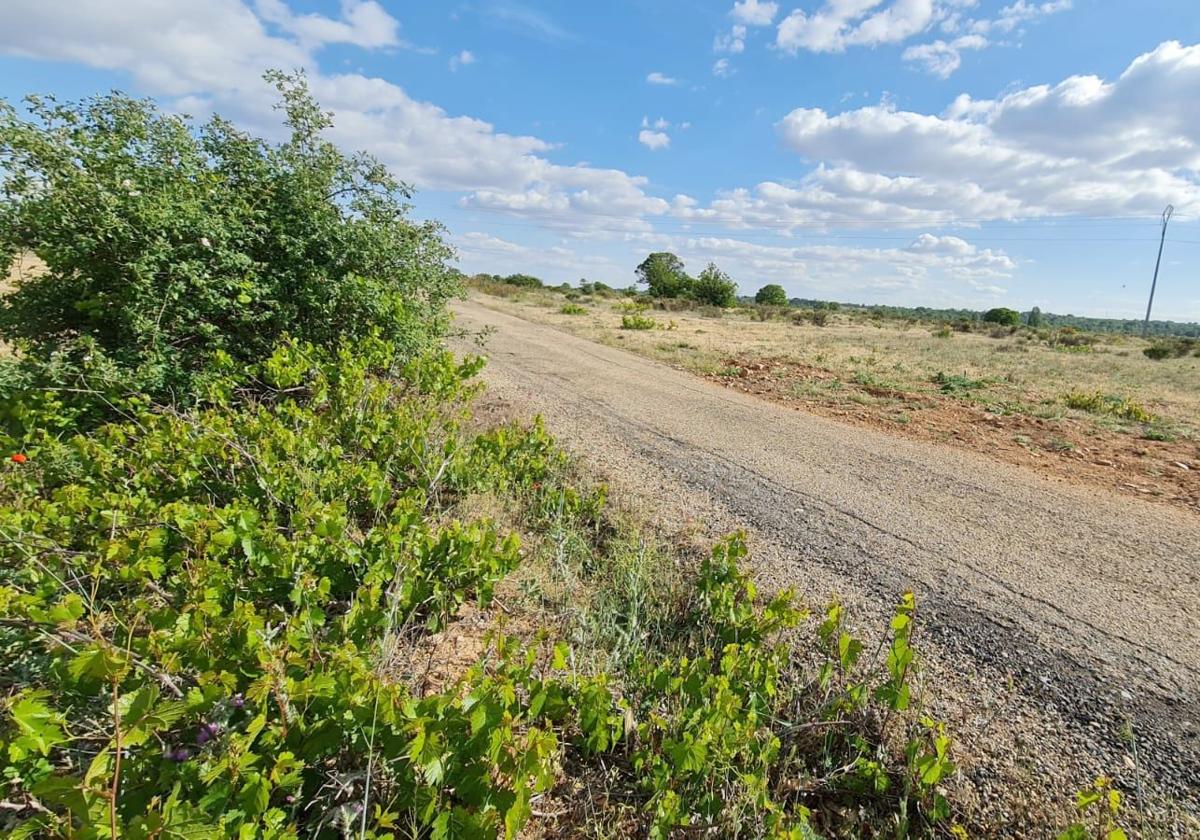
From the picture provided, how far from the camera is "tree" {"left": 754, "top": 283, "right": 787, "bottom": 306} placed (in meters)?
55.5

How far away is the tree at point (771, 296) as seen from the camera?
55.5 metres

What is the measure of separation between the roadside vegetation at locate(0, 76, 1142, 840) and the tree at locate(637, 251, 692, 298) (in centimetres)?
4707

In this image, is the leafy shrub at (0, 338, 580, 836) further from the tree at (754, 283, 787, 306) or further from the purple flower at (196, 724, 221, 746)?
the tree at (754, 283, 787, 306)

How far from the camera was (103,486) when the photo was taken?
130 inches

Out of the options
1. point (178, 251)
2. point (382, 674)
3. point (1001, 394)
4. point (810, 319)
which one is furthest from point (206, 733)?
point (810, 319)

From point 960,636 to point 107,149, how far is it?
261 inches

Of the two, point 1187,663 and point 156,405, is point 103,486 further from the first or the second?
point 1187,663

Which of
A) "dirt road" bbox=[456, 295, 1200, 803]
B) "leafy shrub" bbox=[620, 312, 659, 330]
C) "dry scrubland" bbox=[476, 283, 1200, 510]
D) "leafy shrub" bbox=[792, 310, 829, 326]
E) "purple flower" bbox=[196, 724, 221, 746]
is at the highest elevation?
"leafy shrub" bbox=[792, 310, 829, 326]

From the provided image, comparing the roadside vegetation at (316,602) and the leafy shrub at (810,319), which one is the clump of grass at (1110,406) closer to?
the roadside vegetation at (316,602)

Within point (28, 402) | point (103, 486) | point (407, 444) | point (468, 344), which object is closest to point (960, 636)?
point (407, 444)

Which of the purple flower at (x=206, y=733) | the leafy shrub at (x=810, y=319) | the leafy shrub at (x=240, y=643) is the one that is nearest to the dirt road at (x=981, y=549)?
the leafy shrub at (x=240, y=643)

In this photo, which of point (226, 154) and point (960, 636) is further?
point (226, 154)

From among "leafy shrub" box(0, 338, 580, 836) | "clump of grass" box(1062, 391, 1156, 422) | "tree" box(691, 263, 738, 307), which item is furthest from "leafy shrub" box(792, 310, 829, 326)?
"leafy shrub" box(0, 338, 580, 836)

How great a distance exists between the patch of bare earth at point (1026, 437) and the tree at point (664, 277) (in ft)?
135
